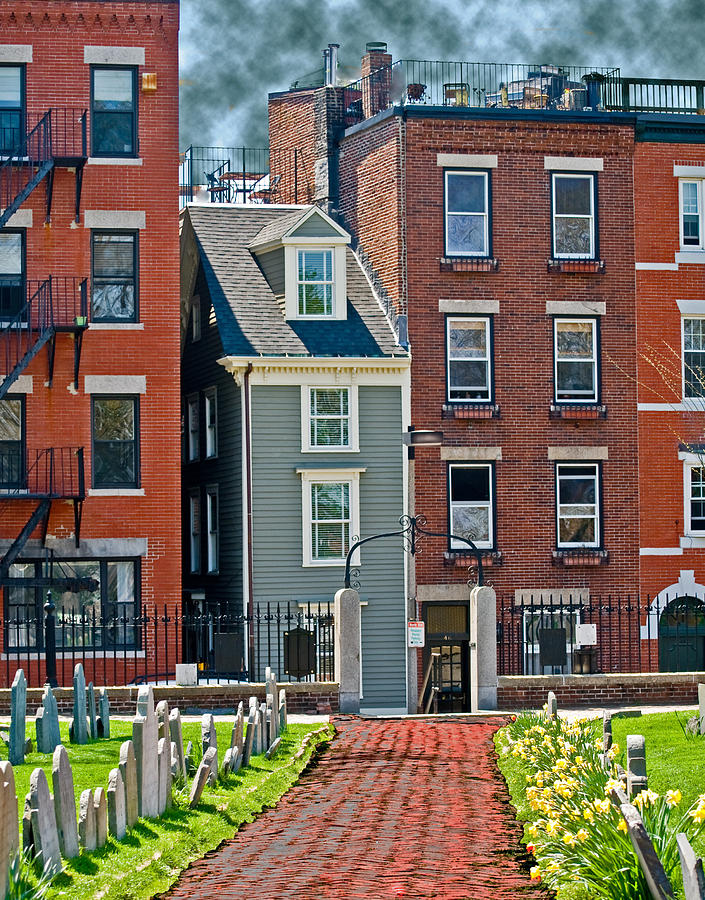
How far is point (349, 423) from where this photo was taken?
37750 mm

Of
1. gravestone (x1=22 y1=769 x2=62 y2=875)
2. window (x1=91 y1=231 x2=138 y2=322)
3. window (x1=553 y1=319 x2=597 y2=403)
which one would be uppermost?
window (x1=91 y1=231 x2=138 y2=322)

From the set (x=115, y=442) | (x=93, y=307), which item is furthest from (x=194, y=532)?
(x=93, y=307)

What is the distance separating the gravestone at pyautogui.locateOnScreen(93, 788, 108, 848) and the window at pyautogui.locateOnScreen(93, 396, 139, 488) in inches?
858

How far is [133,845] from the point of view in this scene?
1414 cm

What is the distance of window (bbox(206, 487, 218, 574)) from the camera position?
38969mm

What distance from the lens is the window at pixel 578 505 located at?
38656mm

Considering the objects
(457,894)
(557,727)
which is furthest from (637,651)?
(457,894)

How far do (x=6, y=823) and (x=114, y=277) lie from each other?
84.4 ft

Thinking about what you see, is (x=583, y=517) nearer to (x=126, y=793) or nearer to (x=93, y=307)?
(x=93, y=307)

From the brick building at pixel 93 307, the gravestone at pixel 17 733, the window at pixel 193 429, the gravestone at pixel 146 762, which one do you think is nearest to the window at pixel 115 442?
the brick building at pixel 93 307

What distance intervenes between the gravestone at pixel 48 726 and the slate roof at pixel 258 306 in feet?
53.8

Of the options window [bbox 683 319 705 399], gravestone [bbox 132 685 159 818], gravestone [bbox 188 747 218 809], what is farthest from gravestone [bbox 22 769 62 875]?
window [bbox 683 319 705 399]

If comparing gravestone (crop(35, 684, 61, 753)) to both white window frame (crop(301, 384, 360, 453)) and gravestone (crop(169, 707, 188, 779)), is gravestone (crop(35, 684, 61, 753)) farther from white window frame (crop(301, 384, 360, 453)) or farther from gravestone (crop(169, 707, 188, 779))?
white window frame (crop(301, 384, 360, 453))

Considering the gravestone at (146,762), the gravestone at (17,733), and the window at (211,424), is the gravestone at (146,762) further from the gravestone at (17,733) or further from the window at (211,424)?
the window at (211,424)
